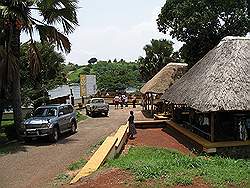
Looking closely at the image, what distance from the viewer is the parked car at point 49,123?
1905 cm

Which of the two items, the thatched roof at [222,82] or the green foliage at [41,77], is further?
the green foliage at [41,77]

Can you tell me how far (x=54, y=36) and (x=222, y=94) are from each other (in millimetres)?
8937

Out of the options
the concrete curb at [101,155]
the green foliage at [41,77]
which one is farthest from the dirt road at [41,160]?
the green foliage at [41,77]

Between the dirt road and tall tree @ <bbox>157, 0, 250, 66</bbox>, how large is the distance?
12.0m

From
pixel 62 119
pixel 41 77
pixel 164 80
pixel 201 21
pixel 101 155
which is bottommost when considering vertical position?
pixel 101 155

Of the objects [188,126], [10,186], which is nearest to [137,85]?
[188,126]

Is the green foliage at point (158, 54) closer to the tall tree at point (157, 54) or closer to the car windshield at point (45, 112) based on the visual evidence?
the tall tree at point (157, 54)

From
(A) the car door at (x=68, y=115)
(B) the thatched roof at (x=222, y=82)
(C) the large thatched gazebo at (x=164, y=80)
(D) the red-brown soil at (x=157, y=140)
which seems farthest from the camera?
(C) the large thatched gazebo at (x=164, y=80)

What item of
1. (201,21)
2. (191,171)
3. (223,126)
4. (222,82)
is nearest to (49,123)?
(223,126)

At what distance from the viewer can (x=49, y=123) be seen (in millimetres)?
19188

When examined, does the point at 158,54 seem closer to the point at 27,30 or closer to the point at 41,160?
the point at 27,30

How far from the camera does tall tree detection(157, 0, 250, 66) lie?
2900cm

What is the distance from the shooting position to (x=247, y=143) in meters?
16.8

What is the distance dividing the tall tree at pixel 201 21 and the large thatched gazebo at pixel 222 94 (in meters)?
8.64
